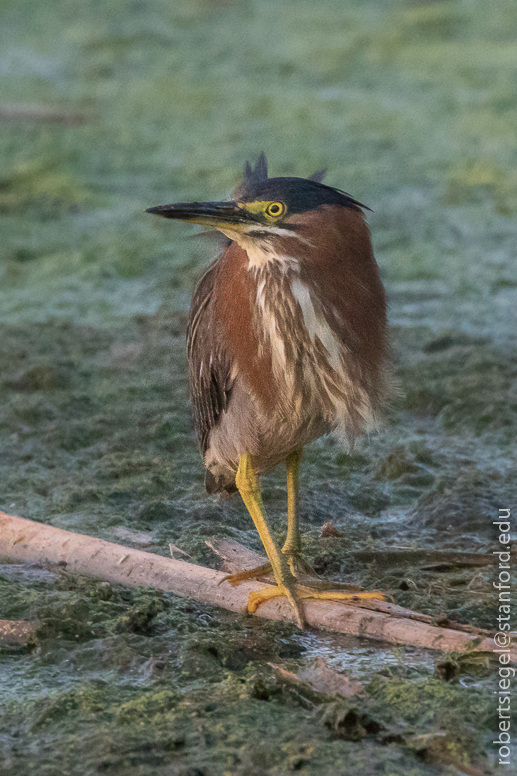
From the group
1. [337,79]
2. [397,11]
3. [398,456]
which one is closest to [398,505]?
[398,456]

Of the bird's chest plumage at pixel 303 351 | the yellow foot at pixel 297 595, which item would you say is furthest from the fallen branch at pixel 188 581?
the bird's chest plumage at pixel 303 351

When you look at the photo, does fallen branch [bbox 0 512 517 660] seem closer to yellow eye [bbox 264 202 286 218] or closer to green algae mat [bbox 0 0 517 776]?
A: green algae mat [bbox 0 0 517 776]

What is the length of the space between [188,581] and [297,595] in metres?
0.37

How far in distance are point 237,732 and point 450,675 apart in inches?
25.7

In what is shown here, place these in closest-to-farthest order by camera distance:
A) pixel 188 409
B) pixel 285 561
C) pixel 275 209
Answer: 1. pixel 275 209
2. pixel 285 561
3. pixel 188 409

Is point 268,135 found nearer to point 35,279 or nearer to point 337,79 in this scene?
point 337,79

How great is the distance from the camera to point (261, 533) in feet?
9.98

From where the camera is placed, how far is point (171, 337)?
5559mm

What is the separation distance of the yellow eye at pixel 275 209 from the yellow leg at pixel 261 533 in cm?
86

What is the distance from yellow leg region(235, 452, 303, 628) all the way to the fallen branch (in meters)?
0.04

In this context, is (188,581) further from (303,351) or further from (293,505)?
(303,351)

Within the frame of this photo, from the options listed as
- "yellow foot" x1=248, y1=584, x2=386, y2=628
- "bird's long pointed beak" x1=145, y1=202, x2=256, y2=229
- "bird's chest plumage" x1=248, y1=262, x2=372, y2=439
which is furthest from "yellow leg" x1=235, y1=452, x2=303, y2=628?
"bird's long pointed beak" x1=145, y1=202, x2=256, y2=229

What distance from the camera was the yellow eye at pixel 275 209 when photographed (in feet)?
8.57

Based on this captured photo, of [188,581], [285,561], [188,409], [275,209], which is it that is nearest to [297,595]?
[285,561]
